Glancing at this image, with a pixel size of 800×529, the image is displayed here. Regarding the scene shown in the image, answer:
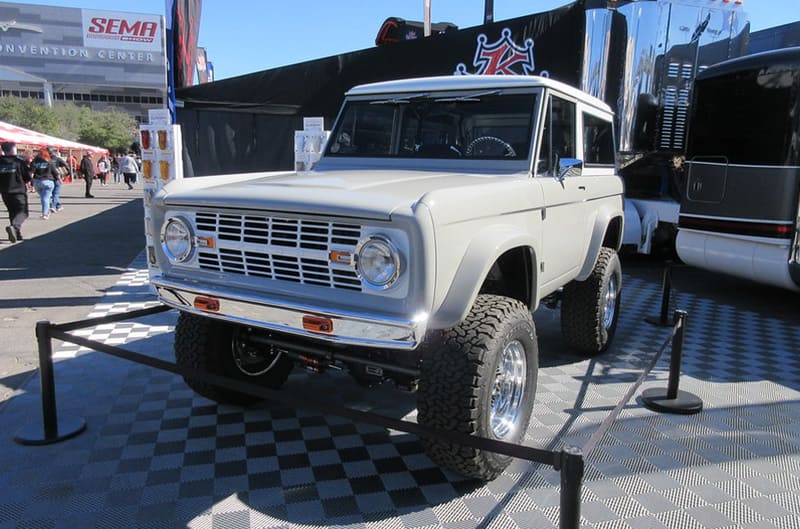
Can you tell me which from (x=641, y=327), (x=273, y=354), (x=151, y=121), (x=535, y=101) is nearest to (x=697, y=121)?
(x=641, y=327)

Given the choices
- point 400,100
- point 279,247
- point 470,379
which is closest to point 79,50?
point 400,100

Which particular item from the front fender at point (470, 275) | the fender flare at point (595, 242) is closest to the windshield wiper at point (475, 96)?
the front fender at point (470, 275)

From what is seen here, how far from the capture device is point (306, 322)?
2.48 m

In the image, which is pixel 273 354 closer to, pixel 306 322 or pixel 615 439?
pixel 306 322

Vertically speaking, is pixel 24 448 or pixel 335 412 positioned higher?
pixel 335 412

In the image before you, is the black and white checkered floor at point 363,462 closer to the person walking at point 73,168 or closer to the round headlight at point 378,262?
the round headlight at point 378,262

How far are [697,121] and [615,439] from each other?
488cm

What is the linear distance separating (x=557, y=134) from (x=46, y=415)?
11.7ft

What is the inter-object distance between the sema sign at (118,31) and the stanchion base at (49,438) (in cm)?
9165

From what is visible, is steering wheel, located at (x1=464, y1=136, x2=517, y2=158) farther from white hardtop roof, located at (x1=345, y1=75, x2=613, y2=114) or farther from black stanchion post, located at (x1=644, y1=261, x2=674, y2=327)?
black stanchion post, located at (x1=644, y1=261, x2=674, y2=327)

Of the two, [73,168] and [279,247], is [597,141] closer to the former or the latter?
[279,247]

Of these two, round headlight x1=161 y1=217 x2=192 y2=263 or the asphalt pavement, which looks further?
the asphalt pavement

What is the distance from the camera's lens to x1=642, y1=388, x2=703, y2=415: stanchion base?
3.79 m

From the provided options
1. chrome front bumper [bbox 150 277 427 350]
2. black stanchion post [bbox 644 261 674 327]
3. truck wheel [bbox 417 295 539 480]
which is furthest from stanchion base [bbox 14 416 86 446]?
black stanchion post [bbox 644 261 674 327]
